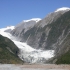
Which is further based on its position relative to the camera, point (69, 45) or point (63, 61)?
point (69, 45)

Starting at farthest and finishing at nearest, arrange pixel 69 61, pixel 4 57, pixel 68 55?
pixel 4 57 → pixel 68 55 → pixel 69 61

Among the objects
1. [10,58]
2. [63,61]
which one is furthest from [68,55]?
[10,58]

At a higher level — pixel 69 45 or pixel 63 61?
pixel 69 45

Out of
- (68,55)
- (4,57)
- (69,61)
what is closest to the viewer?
(69,61)

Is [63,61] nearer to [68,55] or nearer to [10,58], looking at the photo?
[68,55]

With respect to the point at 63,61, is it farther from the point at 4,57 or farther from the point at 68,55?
the point at 4,57

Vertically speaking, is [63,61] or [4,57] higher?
[4,57]

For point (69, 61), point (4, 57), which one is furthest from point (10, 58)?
point (69, 61)

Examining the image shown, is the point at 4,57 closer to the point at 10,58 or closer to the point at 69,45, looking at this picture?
the point at 10,58

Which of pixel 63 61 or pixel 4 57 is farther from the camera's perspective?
pixel 4 57
